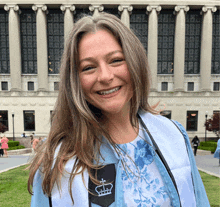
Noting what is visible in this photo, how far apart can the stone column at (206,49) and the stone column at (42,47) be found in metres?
27.2

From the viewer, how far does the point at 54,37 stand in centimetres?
3516

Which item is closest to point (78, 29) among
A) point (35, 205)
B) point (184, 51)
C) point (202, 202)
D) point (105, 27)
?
point (105, 27)

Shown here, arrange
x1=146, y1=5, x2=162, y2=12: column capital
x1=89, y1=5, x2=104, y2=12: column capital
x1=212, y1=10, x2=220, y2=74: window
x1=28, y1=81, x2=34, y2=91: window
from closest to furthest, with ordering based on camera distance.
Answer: x1=89, y1=5, x2=104, y2=12: column capital → x1=146, y1=5, x2=162, y2=12: column capital → x1=28, y1=81, x2=34, y2=91: window → x1=212, y1=10, x2=220, y2=74: window

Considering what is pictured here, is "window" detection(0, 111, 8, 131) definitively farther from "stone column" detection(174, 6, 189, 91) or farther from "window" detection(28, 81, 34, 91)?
"stone column" detection(174, 6, 189, 91)

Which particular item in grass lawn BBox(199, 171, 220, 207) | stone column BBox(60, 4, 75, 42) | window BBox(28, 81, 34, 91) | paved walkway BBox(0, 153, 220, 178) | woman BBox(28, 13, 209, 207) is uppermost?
stone column BBox(60, 4, 75, 42)

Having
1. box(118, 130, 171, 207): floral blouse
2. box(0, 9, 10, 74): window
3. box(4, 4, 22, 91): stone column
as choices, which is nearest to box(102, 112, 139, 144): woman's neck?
box(118, 130, 171, 207): floral blouse

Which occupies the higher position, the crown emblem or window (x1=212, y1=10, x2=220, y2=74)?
window (x1=212, y1=10, x2=220, y2=74)

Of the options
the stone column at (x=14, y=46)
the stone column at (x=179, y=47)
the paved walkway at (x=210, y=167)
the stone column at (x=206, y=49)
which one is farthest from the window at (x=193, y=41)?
the stone column at (x=14, y=46)

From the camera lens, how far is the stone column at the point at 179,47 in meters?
32.4

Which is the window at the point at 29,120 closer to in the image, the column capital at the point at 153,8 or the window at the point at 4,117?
the window at the point at 4,117

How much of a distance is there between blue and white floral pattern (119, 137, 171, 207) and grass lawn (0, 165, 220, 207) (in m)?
5.05

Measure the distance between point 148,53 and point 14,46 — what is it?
75.4ft

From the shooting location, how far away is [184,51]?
112ft

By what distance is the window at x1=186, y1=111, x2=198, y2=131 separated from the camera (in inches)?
1321
